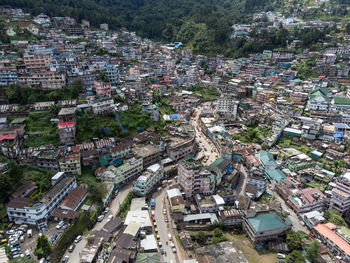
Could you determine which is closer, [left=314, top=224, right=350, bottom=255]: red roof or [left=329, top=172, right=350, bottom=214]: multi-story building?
[left=314, top=224, right=350, bottom=255]: red roof

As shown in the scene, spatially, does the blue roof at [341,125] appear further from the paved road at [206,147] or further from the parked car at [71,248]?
the parked car at [71,248]

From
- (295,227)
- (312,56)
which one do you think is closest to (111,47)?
(312,56)

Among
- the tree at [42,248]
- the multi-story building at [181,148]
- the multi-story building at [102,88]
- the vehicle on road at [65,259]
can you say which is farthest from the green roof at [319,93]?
the tree at [42,248]

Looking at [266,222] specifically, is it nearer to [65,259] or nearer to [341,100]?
[65,259]

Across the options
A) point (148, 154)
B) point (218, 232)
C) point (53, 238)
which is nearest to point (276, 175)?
point (218, 232)

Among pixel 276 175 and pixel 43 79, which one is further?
pixel 43 79

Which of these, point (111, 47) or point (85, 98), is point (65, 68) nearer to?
point (85, 98)

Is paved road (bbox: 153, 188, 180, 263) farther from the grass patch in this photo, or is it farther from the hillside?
the hillside

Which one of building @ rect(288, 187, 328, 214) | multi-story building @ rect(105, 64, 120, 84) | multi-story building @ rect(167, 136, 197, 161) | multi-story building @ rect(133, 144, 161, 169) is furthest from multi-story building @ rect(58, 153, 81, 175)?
building @ rect(288, 187, 328, 214)
